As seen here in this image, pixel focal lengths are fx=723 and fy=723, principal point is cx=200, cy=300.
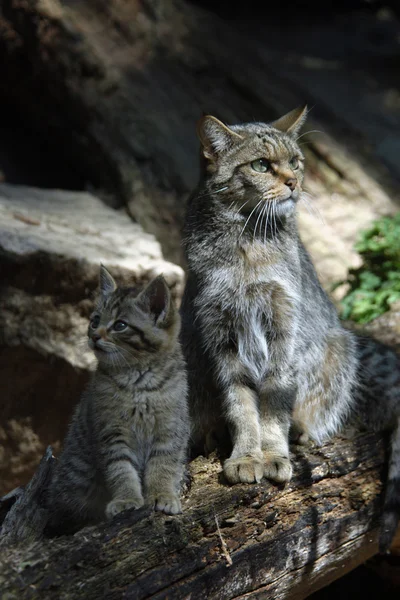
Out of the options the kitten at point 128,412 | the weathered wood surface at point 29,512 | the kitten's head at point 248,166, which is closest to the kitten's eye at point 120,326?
the kitten at point 128,412

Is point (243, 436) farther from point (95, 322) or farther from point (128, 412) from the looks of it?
point (95, 322)

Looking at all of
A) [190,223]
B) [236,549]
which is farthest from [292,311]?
[236,549]

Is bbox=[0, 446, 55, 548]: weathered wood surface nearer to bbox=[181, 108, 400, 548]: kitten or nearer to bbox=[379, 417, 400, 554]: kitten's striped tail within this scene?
bbox=[181, 108, 400, 548]: kitten

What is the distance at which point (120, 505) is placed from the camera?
300 cm

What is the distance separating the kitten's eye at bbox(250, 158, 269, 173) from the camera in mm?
3863

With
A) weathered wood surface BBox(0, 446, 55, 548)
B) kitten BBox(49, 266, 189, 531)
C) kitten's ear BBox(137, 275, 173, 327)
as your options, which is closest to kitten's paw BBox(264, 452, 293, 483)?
kitten BBox(49, 266, 189, 531)

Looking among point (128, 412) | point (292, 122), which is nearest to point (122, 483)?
point (128, 412)

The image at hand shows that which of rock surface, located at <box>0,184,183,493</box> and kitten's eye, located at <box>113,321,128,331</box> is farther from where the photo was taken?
rock surface, located at <box>0,184,183,493</box>

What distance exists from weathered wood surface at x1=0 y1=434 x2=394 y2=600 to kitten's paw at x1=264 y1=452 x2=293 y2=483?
0.07 metres

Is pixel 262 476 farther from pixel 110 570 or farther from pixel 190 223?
pixel 190 223

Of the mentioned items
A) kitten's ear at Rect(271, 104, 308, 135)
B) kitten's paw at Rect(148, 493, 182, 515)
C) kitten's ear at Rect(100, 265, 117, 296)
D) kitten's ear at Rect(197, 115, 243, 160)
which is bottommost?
kitten's paw at Rect(148, 493, 182, 515)

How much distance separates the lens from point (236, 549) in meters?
3.13

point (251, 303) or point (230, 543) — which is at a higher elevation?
point (251, 303)

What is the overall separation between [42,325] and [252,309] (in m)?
1.80
